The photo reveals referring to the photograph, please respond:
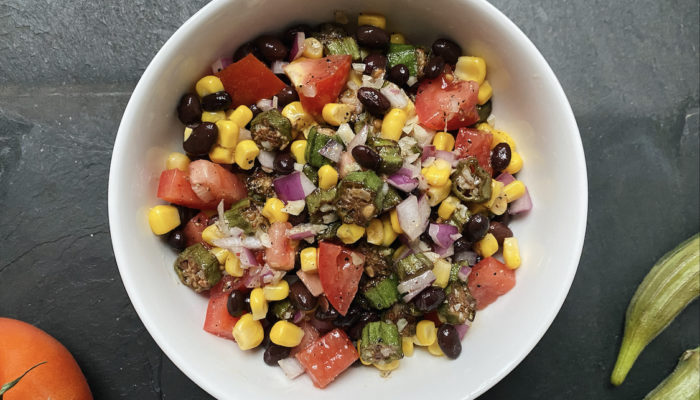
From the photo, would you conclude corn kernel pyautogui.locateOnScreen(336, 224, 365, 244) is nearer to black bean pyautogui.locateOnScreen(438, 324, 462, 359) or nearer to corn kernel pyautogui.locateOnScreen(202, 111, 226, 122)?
black bean pyautogui.locateOnScreen(438, 324, 462, 359)

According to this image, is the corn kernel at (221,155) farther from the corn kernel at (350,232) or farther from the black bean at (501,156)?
the black bean at (501,156)

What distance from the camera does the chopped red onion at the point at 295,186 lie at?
2.44m

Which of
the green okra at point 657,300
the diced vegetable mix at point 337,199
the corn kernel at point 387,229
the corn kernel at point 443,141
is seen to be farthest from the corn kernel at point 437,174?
the green okra at point 657,300

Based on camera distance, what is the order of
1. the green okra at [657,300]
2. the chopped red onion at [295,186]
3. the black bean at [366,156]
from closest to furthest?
the black bean at [366,156] < the chopped red onion at [295,186] < the green okra at [657,300]

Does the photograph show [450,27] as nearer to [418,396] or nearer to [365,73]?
[365,73]

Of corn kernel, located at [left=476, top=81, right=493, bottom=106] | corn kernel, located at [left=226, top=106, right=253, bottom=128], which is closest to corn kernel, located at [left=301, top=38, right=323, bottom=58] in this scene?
corn kernel, located at [left=226, top=106, right=253, bottom=128]

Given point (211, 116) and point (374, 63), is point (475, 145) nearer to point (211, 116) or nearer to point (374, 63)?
point (374, 63)

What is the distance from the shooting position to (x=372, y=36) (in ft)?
8.06

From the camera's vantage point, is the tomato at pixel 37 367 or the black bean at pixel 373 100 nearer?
the black bean at pixel 373 100

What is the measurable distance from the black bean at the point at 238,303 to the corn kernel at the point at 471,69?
1.34 m

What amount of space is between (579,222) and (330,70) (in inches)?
47.3

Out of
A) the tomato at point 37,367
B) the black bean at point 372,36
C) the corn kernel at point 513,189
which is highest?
the black bean at point 372,36

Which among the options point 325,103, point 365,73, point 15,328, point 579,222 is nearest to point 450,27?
point 365,73

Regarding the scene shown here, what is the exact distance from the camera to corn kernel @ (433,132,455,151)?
2.49 m
